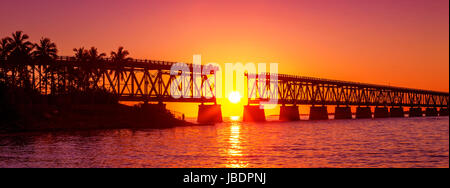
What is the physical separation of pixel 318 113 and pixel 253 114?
33392 millimetres

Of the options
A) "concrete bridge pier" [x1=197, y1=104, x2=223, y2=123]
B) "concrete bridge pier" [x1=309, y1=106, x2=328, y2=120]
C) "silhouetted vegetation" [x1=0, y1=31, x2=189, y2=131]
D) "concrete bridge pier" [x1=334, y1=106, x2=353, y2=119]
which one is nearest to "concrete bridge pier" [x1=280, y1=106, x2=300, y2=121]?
"concrete bridge pier" [x1=309, y1=106, x2=328, y2=120]

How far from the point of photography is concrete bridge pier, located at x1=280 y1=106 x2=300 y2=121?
526 feet

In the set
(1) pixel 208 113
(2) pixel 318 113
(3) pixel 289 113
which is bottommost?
(2) pixel 318 113

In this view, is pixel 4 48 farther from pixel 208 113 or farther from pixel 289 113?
pixel 289 113

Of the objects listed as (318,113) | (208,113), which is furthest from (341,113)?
(208,113)

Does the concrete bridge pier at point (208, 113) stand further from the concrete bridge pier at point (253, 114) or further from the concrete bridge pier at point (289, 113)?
the concrete bridge pier at point (289, 113)

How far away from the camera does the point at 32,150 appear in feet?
141

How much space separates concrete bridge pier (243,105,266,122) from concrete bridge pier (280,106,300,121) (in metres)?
9.92

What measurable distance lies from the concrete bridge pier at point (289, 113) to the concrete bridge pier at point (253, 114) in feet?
A: 32.6

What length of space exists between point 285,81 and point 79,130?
89.1m

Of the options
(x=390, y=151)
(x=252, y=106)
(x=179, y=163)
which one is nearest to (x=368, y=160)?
(x=390, y=151)

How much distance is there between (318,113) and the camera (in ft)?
573

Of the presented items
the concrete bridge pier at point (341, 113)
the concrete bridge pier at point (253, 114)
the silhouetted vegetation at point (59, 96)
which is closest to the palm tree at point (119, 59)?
the silhouetted vegetation at point (59, 96)
